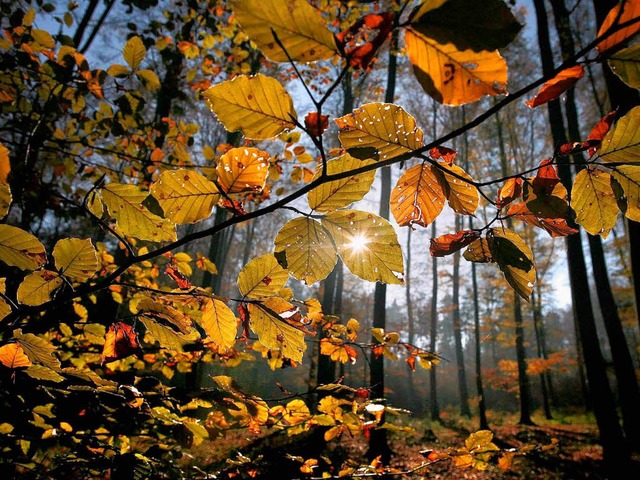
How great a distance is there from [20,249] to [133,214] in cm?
18

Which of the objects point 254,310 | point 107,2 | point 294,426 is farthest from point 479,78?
point 107,2

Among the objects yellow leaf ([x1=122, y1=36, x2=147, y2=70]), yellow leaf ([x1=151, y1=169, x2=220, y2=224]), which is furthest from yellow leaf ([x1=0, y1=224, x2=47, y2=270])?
yellow leaf ([x1=122, y1=36, x2=147, y2=70])

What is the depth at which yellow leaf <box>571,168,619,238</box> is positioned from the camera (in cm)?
53

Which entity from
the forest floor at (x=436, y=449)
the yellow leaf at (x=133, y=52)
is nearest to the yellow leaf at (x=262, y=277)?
the yellow leaf at (x=133, y=52)

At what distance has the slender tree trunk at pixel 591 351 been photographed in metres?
5.30

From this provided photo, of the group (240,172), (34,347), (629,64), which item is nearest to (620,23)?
(629,64)

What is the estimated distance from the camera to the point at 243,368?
19656 millimetres

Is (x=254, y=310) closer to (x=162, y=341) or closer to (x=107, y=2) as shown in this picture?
(x=162, y=341)

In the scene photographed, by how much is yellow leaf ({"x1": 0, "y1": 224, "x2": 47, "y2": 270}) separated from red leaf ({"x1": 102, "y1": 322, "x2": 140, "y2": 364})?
227mm

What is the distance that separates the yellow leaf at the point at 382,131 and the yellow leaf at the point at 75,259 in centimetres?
57

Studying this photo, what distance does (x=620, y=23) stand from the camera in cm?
32

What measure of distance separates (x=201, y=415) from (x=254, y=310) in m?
0.40

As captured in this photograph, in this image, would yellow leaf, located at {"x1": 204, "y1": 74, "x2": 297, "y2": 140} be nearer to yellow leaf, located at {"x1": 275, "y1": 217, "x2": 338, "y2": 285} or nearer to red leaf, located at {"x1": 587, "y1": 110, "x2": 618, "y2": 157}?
yellow leaf, located at {"x1": 275, "y1": 217, "x2": 338, "y2": 285}

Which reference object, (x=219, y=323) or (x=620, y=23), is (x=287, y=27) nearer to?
(x=620, y=23)
